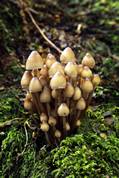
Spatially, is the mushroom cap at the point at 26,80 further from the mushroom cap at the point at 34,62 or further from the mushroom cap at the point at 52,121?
the mushroom cap at the point at 52,121

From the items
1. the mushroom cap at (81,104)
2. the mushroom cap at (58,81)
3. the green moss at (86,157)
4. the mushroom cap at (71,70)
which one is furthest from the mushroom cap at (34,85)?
the green moss at (86,157)

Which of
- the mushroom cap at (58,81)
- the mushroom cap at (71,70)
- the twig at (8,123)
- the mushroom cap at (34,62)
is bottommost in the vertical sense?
the twig at (8,123)

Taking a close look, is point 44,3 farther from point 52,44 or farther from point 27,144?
point 27,144

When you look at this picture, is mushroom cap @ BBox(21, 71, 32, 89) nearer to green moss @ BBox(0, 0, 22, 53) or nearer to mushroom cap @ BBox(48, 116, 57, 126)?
mushroom cap @ BBox(48, 116, 57, 126)

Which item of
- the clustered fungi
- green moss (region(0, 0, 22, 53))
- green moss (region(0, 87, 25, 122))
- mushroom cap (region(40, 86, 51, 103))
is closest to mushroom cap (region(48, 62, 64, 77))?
the clustered fungi

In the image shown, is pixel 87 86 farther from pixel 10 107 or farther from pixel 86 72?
pixel 10 107

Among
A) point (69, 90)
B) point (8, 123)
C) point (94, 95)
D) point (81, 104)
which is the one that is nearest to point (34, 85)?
point (69, 90)

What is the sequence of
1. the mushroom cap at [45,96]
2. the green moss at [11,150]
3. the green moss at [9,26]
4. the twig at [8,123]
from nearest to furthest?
the mushroom cap at [45,96] → the green moss at [11,150] → the twig at [8,123] → the green moss at [9,26]

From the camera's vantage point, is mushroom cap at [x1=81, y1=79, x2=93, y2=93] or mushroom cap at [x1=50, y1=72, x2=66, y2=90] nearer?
mushroom cap at [x1=50, y1=72, x2=66, y2=90]
